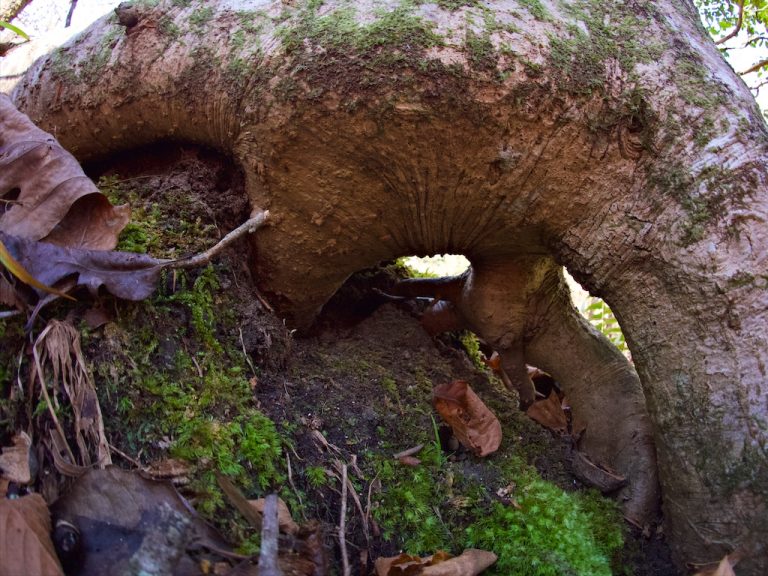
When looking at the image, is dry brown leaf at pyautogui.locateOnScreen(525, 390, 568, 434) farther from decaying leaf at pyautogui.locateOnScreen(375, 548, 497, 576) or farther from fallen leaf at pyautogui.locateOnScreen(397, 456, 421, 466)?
decaying leaf at pyautogui.locateOnScreen(375, 548, 497, 576)

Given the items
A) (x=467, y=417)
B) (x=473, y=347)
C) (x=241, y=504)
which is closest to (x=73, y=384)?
(x=241, y=504)

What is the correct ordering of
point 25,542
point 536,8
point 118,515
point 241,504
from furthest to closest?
point 536,8 → point 241,504 → point 118,515 → point 25,542

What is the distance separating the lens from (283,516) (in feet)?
3.96

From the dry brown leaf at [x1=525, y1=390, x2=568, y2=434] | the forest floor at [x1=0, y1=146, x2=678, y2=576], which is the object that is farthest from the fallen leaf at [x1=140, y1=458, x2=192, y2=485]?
the dry brown leaf at [x1=525, y1=390, x2=568, y2=434]

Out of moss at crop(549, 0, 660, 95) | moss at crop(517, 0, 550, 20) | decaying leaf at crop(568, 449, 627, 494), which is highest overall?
moss at crop(517, 0, 550, 20)

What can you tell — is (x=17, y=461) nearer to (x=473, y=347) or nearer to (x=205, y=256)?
(x=205, y=256)

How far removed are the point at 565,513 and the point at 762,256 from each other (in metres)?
0.82

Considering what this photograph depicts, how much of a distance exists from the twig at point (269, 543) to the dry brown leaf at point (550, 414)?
1.32 metres

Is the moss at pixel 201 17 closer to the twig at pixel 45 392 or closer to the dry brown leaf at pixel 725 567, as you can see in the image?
the twig at pixel 45 392

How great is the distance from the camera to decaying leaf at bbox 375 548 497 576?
1.27 m

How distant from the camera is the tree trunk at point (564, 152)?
5.06 feet

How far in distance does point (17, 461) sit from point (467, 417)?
1160 mm

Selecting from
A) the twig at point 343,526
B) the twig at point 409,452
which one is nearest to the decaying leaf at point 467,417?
the twig at point 409,452

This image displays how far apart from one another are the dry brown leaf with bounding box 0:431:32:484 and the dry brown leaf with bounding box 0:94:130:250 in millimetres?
540
